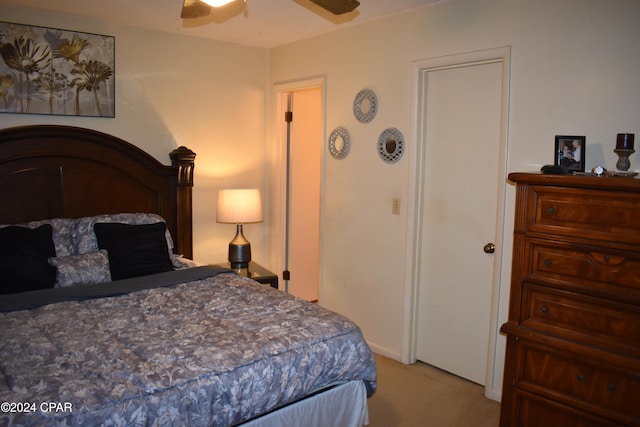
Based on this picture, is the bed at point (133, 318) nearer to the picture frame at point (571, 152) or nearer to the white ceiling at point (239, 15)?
the white ceiling at point (239, 15)

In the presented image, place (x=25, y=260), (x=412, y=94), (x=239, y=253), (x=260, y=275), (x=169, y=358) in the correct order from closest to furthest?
(x=169, y=358) < (x=25, y=260) < (x=412, y=94) < (x=260, y=275) < (x=239, y=253)

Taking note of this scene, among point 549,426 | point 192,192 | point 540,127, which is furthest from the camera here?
point 192,192

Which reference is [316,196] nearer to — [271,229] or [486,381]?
[271,229]

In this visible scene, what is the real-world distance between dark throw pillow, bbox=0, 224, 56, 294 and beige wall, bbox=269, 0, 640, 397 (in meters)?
2.01

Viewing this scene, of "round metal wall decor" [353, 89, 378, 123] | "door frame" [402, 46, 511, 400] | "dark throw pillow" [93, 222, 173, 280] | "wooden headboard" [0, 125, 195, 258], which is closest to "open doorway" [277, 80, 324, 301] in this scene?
"round metal wall decor" [353, 89, 378, 123]

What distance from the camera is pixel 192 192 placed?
4.04 meters

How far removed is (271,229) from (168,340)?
2.55 m

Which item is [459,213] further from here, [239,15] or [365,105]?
[239,15]

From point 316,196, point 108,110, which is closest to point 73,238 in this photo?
point 108,110

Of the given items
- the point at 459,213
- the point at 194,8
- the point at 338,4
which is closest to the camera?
the point at 338,4

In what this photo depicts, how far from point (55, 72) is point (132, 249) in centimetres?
136

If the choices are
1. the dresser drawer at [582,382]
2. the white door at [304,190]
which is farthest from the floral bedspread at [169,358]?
the white door at [304,190]

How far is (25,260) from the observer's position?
2744 millimetres

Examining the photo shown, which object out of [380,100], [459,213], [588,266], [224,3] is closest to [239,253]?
[380,100]
